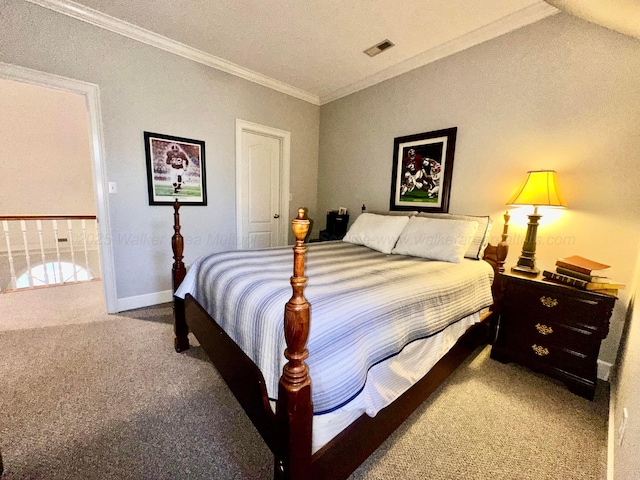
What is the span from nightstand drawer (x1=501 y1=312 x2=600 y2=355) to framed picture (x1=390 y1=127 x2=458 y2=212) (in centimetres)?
120

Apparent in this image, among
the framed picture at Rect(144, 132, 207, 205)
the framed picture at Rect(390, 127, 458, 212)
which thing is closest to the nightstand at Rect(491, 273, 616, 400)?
the framed picture at Rect(390, 127, 458, 212)

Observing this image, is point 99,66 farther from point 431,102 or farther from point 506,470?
point 506,470

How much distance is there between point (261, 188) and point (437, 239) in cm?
241

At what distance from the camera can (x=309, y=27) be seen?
2311 mm

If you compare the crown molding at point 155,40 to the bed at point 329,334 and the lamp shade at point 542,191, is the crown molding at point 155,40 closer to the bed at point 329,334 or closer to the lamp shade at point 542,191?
the bed at point 329,334

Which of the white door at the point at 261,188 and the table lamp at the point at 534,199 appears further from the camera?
the white door at the point at 261,188

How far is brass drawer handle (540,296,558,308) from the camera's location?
1.71 meters

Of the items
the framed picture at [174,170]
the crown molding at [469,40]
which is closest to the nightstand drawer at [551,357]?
the crown molding at [469,40]

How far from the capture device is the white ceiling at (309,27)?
6.68 feet

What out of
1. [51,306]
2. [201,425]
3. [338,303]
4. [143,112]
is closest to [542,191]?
[338,303]

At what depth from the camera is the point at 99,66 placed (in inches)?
90.9

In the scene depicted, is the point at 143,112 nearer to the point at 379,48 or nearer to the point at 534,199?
the point at 379,48

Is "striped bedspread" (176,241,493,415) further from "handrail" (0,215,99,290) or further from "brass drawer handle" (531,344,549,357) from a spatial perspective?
"handrail" (0,215,99,290)

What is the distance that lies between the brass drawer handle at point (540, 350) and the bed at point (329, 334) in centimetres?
30
